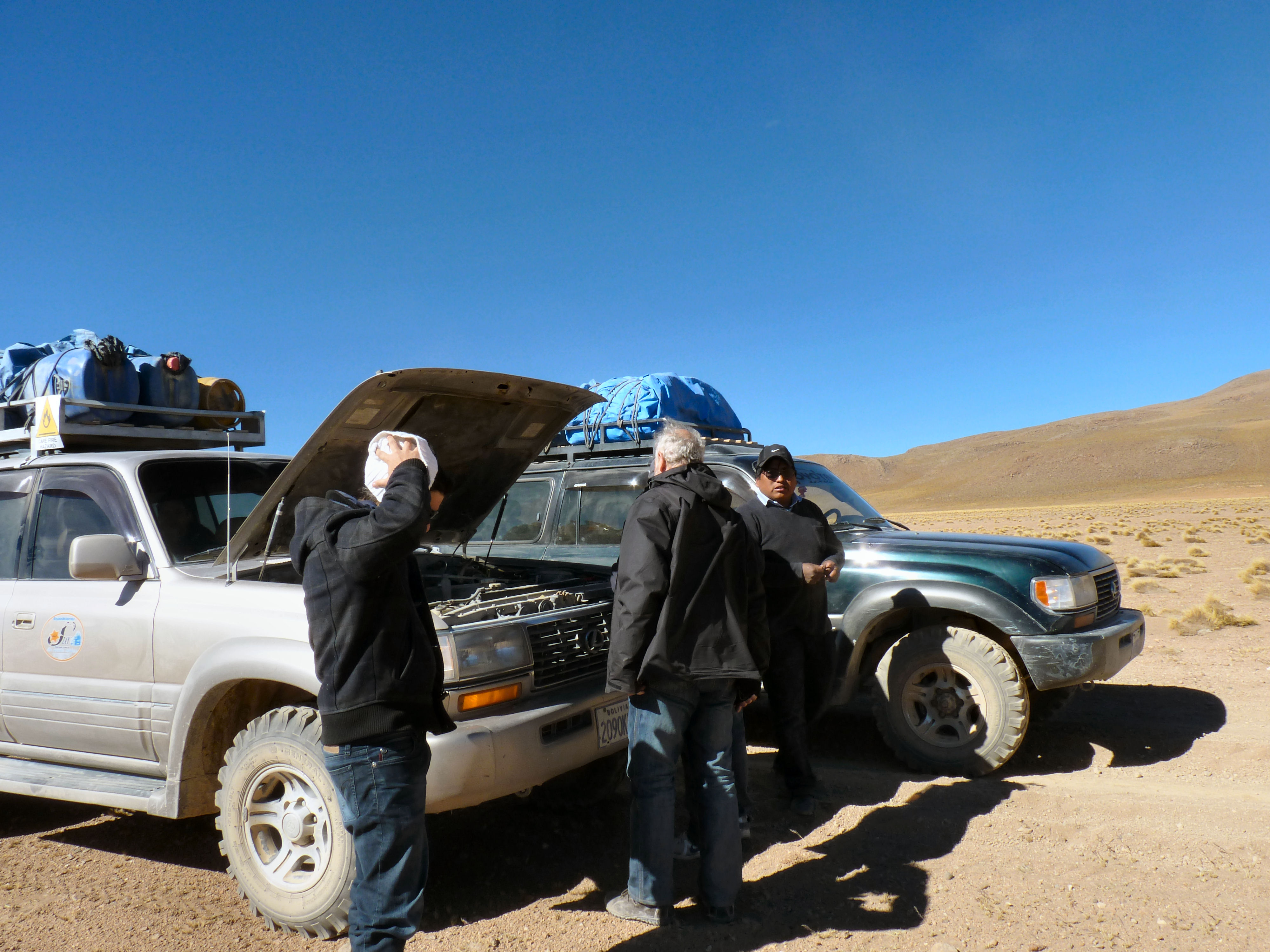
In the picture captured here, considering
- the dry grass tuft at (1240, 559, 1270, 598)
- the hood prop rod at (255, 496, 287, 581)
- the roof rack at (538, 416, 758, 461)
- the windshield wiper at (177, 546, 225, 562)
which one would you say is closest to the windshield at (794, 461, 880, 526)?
the roof rack at (538, 416, 758, 461)

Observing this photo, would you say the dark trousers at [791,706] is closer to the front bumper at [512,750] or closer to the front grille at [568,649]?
the front grille at [568,649]

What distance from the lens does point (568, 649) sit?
386 cm

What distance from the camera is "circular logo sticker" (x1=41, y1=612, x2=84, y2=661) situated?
4.04 metres

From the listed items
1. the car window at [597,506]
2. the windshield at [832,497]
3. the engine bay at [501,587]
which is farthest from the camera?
the car window at [597,506]

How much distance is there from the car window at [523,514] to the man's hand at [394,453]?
161 inches

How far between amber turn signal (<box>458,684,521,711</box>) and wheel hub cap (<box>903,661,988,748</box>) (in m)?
2.81

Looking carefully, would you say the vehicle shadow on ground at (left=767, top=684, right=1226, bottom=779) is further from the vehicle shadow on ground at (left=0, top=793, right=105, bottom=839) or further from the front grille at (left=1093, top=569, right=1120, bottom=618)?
the vehicle shadow on ground at (left=0, top=793, right=105, bottom=839)

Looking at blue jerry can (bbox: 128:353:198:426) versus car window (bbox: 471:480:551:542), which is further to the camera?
car window (bbox: 471:480:551:542)

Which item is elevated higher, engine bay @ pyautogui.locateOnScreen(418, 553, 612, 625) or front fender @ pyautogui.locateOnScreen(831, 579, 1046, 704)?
engine bay @ pyautogui.locateOnScreen(418, 553, 612, 625)

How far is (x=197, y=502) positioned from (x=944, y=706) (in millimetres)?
4313

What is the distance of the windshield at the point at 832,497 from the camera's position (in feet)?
19.9

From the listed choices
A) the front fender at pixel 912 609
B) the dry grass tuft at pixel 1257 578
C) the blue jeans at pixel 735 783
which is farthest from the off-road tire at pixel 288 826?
the dry grass tuft at pixel 1257 578

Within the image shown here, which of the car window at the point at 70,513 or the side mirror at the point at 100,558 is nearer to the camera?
the side mirror at the point at 100,558

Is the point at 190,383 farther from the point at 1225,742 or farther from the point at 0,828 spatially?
the point at 1225,742
